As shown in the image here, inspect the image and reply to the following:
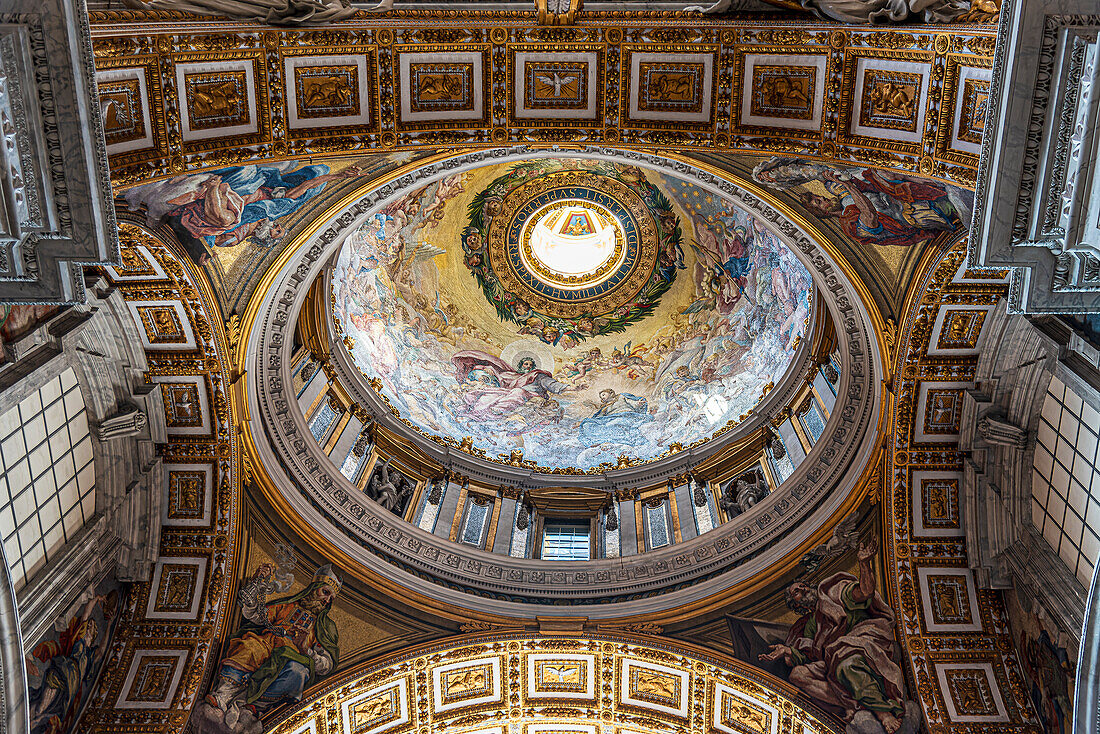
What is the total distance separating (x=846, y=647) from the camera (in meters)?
16.2

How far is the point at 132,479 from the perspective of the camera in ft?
52.0

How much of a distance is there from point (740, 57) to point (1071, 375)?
741 centimetres

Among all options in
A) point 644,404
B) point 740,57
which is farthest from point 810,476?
point 740,57

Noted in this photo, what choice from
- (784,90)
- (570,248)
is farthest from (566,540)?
(784,90)

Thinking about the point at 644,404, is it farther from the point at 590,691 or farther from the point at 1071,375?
the point at 1071,375

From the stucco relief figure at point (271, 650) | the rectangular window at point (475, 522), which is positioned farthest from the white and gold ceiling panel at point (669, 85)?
the rectangular window at point (475, 522)

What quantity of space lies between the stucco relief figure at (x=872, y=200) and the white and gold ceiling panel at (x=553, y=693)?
8.75 metres

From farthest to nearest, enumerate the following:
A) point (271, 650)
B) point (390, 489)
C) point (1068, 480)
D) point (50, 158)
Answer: point (390, 489), point (271, 650), point (1068, 480), point (50, 158)

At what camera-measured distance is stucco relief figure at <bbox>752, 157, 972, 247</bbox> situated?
12.7 m

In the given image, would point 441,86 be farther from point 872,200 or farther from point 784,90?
point 872,200

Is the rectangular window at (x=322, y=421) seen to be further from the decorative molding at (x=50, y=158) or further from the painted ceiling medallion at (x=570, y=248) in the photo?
the decorative molding at (x=50, y=158)

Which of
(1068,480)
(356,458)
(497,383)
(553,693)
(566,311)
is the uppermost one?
(566,311)

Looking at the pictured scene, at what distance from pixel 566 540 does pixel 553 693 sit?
13.0 ft

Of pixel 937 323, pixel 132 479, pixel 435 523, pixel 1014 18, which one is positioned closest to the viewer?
pixel 1014 18
